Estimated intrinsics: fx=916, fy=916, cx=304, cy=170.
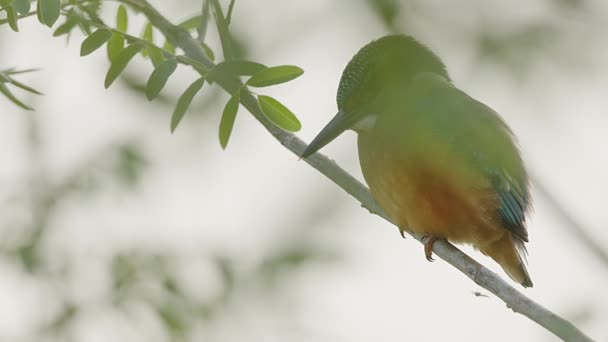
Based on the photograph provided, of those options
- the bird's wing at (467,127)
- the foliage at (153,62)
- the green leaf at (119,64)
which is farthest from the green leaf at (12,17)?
the bird's wing at (467,127)

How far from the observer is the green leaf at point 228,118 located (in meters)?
1.81

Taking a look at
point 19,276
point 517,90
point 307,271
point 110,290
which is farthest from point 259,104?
point 517,90

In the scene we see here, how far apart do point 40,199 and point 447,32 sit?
276cm

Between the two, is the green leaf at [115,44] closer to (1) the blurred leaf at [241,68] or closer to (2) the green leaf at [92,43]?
(2) the green leaf at [92,43]

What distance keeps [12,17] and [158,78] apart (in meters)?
0.29

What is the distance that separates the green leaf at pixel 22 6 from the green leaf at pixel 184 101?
0.32 metres

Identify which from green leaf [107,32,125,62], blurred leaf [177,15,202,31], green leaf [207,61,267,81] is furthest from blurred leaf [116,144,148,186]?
green leaf [207,61,267,81]

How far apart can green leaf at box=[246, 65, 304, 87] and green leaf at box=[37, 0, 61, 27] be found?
0.36 meters

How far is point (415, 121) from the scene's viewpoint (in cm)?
69

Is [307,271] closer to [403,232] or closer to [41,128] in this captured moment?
[403,232]

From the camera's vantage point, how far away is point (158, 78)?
69.6 inches

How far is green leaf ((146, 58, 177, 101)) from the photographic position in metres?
1.74

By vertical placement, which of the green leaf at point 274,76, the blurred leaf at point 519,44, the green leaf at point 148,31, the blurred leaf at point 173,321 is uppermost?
the blurred leaf at point 519,44

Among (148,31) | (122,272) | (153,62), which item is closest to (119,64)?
(153,62)
